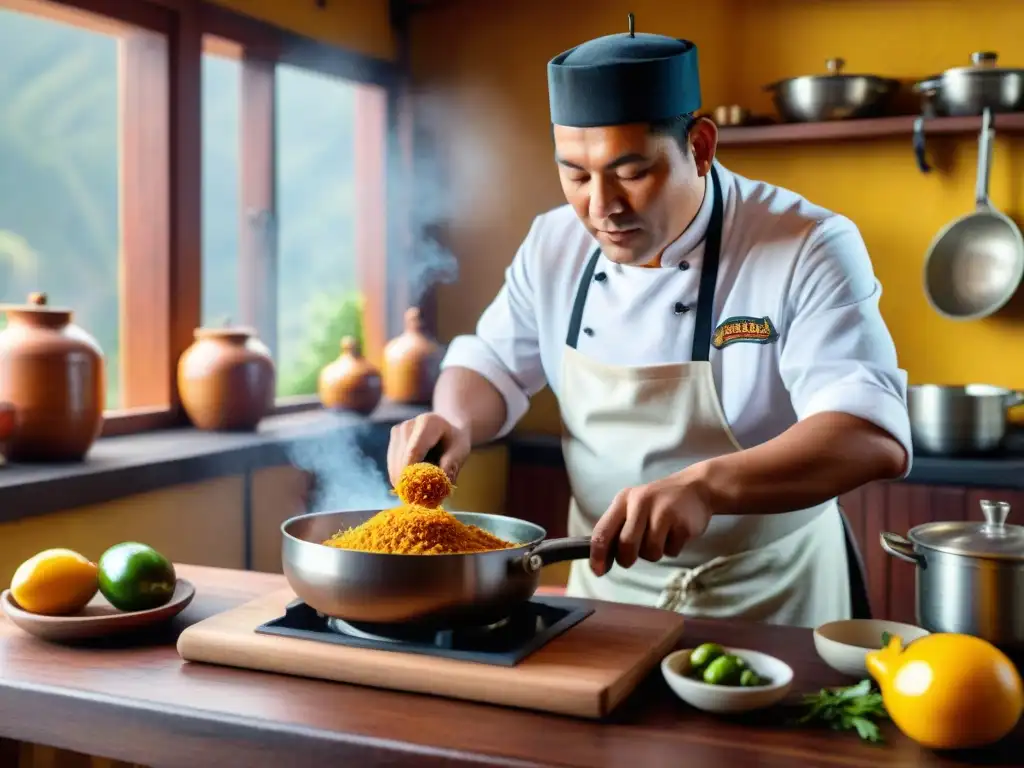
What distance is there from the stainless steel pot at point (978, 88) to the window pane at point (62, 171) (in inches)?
101

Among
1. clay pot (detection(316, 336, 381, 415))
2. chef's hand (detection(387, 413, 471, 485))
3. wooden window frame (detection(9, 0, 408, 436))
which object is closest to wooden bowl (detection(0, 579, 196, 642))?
chef's hand (detection(387, 413, 471, 485))

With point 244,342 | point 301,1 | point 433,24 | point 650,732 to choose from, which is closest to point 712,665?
point 650,732

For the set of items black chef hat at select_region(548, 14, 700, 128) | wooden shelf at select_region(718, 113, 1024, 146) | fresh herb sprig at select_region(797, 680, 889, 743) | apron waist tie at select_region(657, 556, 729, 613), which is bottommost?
apron waist tie at select_region(657, 556, 729, 613)

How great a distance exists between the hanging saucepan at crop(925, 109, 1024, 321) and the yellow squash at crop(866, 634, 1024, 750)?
9.15ft

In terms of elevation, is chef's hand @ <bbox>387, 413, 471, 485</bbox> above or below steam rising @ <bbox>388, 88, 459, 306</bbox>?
below

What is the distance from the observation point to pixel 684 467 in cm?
225

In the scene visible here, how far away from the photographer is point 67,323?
105 inches

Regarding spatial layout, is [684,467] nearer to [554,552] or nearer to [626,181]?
[626,181]

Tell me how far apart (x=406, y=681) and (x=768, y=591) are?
1064mm

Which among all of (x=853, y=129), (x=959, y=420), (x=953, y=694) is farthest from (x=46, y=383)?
(x=853, y=129)

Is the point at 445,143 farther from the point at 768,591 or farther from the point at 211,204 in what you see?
the point at 768,591

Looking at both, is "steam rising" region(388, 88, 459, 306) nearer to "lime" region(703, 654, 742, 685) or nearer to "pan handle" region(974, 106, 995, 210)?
"pan handle" region(974, 106, 995, 210)

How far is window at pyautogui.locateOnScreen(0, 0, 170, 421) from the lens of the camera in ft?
9.37

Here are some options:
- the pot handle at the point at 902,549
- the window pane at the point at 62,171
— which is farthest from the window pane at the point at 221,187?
the pot handle at the point at 902,549
